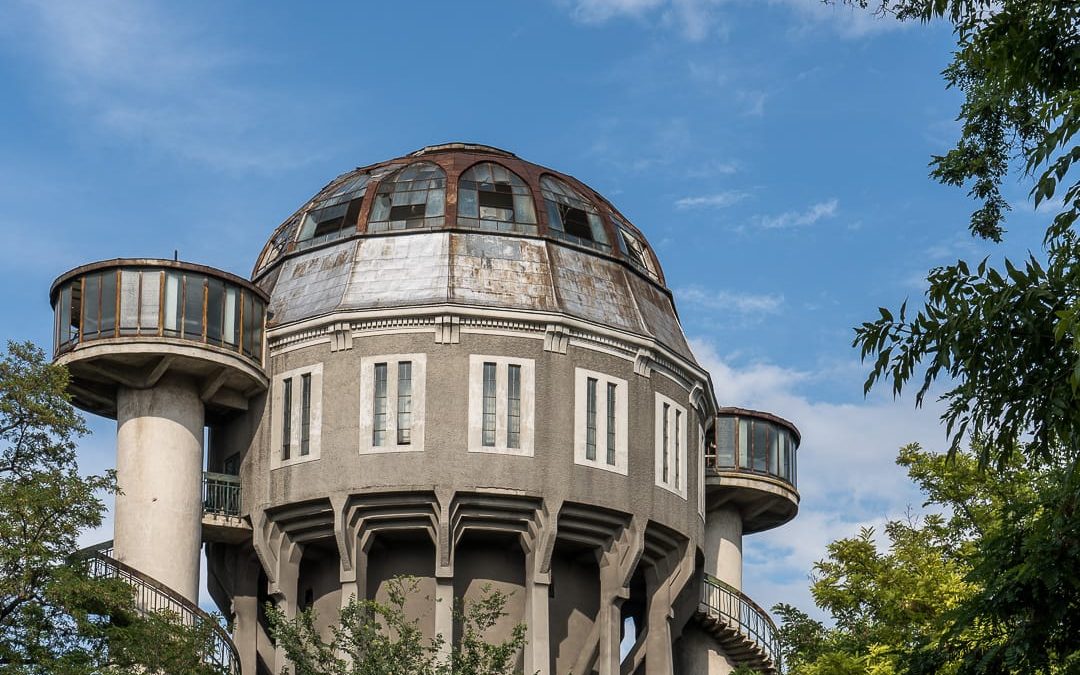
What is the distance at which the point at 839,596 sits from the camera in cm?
4034

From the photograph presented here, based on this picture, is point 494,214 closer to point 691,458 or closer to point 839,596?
point 691,458

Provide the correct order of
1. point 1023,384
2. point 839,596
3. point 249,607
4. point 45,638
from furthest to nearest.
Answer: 1. point 249,607
2. point 839,596
3. point 45,638
4. point 1023,384

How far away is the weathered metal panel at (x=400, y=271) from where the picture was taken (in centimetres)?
4600

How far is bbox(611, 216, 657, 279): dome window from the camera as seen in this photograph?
4997cm

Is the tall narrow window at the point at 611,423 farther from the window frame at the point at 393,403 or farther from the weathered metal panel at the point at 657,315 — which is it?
the window frame at the point at 393,403

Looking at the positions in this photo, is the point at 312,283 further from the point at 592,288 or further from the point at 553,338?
the point at 592,288

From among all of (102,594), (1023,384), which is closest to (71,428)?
(102,594)

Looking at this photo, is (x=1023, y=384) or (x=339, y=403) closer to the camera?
(x=1023, y=384)

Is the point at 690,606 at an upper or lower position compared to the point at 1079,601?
upper

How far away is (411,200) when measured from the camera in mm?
48656

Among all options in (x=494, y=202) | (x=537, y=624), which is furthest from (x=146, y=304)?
(x=537, y=624)

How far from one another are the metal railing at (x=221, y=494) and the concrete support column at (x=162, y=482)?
4.44 ft

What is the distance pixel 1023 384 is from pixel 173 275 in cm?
2641

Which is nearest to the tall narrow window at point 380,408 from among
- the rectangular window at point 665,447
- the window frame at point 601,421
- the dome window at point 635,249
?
the window frame at point 601,421
